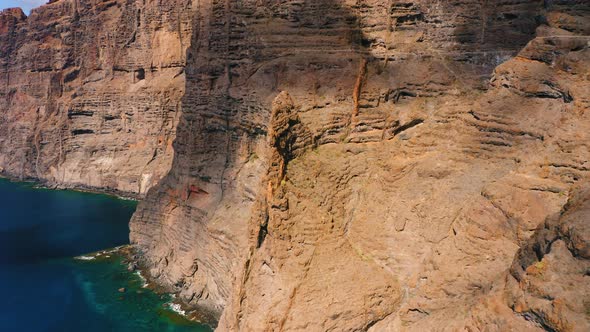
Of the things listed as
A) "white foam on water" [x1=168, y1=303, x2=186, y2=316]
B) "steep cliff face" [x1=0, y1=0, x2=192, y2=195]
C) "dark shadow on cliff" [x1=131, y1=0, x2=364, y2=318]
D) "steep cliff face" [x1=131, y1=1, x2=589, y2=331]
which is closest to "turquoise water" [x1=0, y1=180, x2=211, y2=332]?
"white foam on water" [x1=168, y1=303, x2=186, y2=316]

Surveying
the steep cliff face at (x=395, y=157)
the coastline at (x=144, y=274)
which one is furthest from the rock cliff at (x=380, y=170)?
the coastline at (x=144, y=274)

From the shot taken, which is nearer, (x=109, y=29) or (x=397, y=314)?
(x=397, y=314)

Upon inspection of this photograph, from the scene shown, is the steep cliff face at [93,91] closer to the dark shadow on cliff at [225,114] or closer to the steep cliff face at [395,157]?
the dark shadow on cliff at [225,114]

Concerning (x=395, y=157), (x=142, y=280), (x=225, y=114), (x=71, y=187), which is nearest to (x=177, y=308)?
(x=142, y=280)

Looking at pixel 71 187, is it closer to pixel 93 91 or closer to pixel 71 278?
pixel 93 91

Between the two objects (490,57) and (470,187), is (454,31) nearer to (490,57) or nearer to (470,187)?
(490,57)

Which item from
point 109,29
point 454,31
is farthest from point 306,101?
point 109,29
